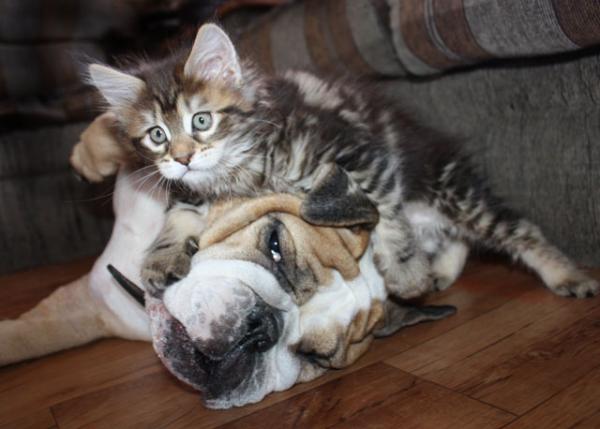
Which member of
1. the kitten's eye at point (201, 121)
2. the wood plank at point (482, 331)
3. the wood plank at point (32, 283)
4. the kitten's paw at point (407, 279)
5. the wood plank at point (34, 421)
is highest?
the kitten's eye at point (201, 121)

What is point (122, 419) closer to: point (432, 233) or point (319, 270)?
point (319, 270)

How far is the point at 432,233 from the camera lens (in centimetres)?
190

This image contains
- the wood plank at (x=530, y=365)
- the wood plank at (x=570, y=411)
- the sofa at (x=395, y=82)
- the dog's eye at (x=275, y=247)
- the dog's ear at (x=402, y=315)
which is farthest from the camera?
the sofa at (x=395, y=82)

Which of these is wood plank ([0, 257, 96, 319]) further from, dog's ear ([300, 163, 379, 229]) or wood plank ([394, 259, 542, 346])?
wood plank ([394, 259, 542, 346])

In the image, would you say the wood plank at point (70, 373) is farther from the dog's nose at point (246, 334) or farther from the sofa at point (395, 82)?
the sofa at point (395, 82)

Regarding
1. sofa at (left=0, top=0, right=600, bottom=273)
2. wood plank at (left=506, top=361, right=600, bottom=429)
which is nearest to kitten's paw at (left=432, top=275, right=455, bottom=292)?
sofa at (left=0, top=0, right=600, bottom=273)

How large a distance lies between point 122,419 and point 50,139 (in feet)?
6.01

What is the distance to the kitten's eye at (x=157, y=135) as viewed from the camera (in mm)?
1562

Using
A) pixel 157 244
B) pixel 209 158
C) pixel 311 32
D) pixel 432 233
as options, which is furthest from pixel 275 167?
pixel 311 32

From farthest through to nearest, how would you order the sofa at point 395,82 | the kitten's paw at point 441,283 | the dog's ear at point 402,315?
the kitten's paw at point 441,283 < the sofa at point 395,82 < the dog's ear at point 402,315

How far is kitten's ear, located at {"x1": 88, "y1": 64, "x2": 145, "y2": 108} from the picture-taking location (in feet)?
5.19

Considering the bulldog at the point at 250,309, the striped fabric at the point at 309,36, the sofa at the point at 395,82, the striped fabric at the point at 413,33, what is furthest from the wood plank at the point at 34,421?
the striped fabric at the point at 413,33

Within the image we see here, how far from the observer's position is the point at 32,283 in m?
2.30

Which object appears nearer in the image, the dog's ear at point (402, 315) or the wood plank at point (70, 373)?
the wood plank at point (70, 373)
